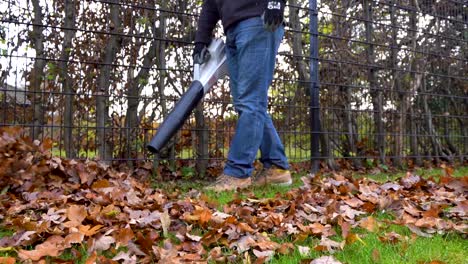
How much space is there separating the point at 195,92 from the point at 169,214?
4.85ft

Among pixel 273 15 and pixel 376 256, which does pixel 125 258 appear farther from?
pixel 273 15

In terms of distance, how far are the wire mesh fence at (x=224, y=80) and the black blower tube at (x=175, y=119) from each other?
0.58 meters

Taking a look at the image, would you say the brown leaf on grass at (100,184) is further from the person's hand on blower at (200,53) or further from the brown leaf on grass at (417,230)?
the brown leaf on grass at (417,230)

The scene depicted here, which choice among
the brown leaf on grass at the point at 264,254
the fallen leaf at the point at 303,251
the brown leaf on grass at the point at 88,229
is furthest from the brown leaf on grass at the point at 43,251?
the fallen leaf at the point at 303,251

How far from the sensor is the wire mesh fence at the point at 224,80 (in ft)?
12.6

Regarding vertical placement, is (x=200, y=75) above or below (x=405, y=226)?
above

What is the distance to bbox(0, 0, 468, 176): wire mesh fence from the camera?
3.84m

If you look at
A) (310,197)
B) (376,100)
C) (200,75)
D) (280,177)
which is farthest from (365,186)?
(376,100)

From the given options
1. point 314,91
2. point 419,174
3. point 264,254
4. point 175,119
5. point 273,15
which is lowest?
point 264,254

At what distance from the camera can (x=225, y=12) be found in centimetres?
351

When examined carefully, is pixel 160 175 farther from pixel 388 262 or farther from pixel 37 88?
pixel 388 262

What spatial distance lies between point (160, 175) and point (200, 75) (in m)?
1.01

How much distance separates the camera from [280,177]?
375 centimetres

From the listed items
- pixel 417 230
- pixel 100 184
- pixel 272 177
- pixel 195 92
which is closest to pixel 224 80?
pixel 195 92
